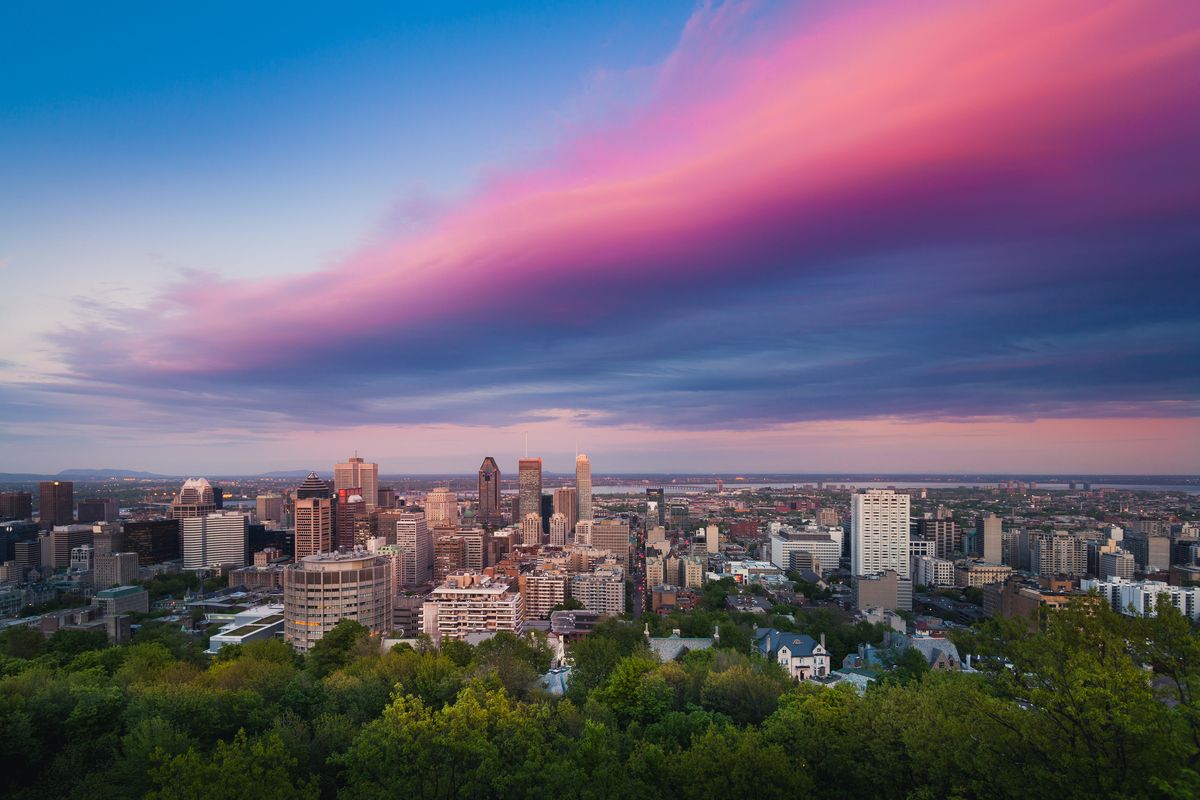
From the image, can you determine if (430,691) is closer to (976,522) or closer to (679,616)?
(679,616)

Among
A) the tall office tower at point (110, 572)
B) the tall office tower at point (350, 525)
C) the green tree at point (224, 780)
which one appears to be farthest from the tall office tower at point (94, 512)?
the green tree at point (224, 780)

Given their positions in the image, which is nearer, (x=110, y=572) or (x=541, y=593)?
(x=541, y=593)

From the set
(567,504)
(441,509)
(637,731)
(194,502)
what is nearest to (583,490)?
(567,504)

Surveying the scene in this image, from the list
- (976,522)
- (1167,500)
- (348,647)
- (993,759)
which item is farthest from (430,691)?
(1167,500)

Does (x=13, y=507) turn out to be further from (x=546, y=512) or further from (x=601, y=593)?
(x=601, y=593)

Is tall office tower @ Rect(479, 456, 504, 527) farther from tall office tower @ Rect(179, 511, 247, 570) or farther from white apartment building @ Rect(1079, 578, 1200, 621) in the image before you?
white apartment building @ Rect(1079, 578, 1200, 621)

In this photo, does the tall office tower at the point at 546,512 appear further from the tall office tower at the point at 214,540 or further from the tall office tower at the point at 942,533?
the tall office tower at the point at 942,533
